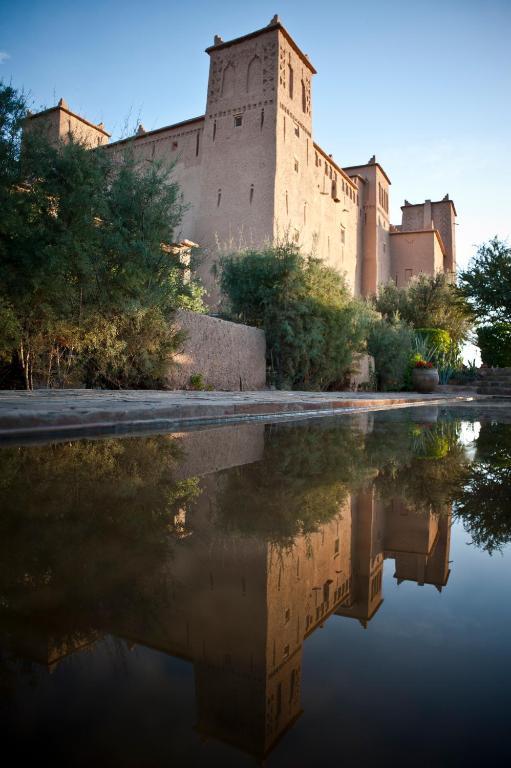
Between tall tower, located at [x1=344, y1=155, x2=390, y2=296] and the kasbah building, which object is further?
tall tower, located at [x1=344, y1=155, x2=390, y2=296]

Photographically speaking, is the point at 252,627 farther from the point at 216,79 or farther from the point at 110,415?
the point at 216,79

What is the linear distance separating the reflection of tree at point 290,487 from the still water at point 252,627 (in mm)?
15

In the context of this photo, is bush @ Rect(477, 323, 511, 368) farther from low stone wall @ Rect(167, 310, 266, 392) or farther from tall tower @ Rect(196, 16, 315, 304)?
low stone wall @ Rect(167, 310, 266, 392)

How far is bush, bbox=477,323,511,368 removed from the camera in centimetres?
2462

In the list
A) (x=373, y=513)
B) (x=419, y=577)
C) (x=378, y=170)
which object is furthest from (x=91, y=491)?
(x=378, y=170)

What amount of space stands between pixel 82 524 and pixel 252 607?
29.0 inches

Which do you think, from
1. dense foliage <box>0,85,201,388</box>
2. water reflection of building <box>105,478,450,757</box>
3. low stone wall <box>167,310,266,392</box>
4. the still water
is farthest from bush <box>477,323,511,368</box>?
water reflection of building <box>105,478,450,757</box>

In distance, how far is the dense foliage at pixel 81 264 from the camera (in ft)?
21.8

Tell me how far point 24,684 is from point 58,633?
14 cm

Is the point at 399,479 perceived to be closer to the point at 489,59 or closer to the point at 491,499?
the point at 491,499

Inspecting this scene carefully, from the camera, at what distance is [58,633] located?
32.1 inches

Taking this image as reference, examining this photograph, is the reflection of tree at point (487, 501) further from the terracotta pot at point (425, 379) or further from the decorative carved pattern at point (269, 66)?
the decorative carved pattern at point (269, 66)

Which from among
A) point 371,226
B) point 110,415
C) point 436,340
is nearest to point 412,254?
point 371,226

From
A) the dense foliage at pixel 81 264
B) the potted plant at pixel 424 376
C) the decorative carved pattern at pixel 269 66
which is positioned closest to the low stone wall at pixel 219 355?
the dense foliage at pixel 81 264
